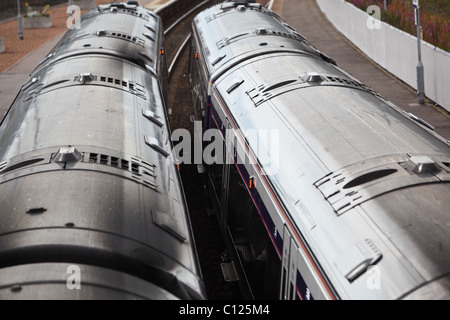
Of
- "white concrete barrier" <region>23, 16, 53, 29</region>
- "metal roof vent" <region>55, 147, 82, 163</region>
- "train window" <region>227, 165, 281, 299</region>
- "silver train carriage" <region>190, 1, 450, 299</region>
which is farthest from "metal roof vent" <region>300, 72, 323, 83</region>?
"white concrete barrier" <region>23, 16, 53, 29</region>

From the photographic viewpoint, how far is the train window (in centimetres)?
716

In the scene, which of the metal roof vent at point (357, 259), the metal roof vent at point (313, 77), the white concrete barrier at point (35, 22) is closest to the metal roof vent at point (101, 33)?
the metal roof vent at point (313, 77)

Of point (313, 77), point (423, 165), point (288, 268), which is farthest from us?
point (313, 77)

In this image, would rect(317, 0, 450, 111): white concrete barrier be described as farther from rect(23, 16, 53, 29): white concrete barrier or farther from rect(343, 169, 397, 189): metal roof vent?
rect(23, 16, 53, 29): white concrete barrier

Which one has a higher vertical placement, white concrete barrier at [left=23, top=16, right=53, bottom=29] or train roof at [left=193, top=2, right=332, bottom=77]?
white concrete barrier at [left=23, top=16, right=53, bottom=29]

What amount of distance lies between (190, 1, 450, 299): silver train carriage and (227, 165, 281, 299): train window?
0.05ft

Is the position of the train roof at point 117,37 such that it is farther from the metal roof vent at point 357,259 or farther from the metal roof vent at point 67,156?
the metal roof vent at point 357,259

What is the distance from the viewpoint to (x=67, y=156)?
6.66 meters

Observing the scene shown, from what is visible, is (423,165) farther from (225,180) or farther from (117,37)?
(117,37)

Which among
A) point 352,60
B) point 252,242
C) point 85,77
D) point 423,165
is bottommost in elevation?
point 423,165

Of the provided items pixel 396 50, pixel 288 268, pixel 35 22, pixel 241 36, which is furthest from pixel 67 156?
pixel 35 22

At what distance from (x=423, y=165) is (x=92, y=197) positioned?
321 centimetres

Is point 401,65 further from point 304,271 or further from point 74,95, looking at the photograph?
point 304,271

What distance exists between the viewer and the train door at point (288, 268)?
613 cm
